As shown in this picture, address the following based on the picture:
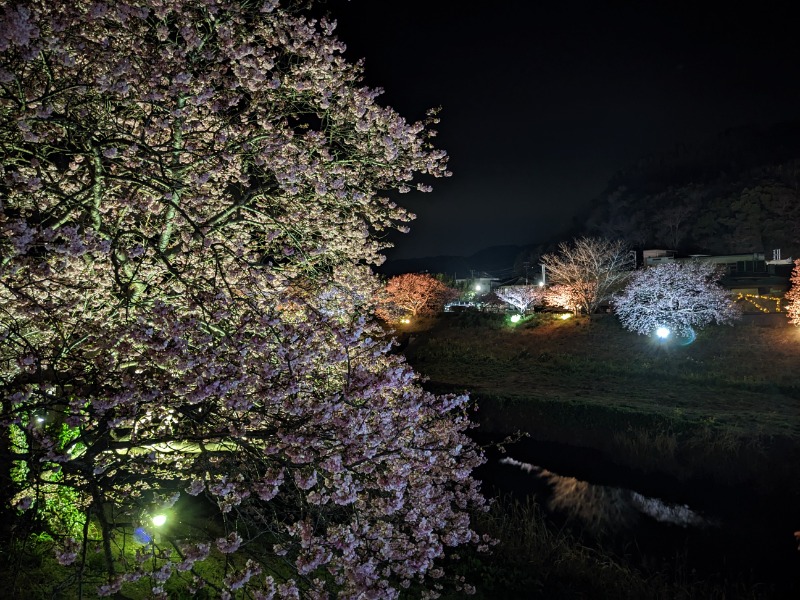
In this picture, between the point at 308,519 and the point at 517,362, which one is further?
the point at 517,362

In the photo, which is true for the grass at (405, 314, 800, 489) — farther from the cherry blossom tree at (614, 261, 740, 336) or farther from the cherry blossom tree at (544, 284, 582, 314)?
the cherry blossom tree at (544, 284, 582, 314)

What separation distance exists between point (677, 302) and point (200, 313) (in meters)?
31.3

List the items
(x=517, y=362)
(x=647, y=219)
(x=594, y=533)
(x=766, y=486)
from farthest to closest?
(x=647, y=219) → (x=517, y=362) → (x=766, y=486) → (x=594, y=533)

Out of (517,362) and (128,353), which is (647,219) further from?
(128,353)

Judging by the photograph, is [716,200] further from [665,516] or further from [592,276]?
[665,516]

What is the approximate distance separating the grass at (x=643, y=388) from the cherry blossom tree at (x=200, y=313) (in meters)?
5.90

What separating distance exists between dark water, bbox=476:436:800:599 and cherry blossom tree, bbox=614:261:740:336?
54.7 feet

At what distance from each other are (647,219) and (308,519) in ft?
251

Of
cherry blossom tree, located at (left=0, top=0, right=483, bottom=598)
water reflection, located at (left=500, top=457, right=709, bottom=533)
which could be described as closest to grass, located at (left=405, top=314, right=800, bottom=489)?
water reflection, located at (left=500, top=457, right=709, bottom=533)

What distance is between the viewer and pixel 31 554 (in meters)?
6.32

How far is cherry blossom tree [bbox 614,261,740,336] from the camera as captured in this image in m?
29.7

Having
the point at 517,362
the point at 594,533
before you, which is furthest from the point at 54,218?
the point at 517,362

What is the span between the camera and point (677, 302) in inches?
1185

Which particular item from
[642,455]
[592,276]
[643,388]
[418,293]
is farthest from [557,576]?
[418,293]
